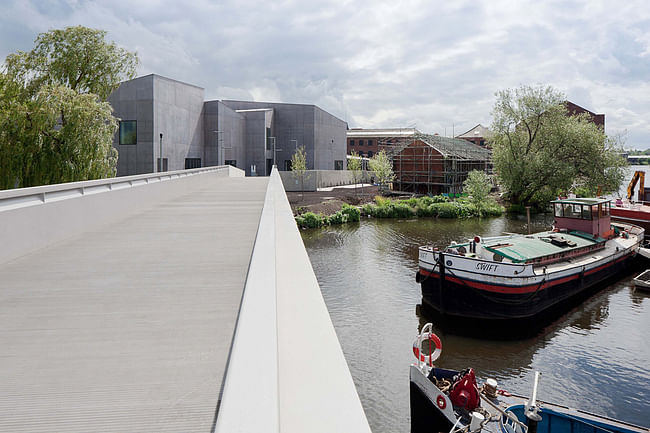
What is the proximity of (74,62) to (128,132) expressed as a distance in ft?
54.0

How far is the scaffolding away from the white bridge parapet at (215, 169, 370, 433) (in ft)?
184

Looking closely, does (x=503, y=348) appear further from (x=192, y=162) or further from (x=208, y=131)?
(x=208, y=131)

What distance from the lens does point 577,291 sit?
19906 millimetres

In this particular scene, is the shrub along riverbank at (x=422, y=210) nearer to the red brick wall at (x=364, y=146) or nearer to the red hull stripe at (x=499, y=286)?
the red hull stripe at (x=499, y=286)

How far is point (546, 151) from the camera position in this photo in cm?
4391

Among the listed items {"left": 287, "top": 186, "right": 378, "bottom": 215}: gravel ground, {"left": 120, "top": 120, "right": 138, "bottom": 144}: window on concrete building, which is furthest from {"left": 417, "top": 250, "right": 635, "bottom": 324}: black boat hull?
{"left": 120, "top": 120, "right": 138, "bottom": 144}: window on concrete building

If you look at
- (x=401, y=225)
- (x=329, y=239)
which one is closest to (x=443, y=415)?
(x=329, y=239)

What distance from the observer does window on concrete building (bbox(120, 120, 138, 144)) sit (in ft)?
138

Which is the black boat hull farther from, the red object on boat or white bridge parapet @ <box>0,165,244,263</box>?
white bridge parapet @ <box>0,165,244,263</box>

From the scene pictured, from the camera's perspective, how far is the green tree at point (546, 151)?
42.5m

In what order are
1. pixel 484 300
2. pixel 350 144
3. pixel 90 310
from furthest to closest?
1. pixel 350 144
2. pixel 484 300
3. pixel 90 310

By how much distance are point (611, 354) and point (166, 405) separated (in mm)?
16009

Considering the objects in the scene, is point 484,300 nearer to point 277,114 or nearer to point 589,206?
point 589,206

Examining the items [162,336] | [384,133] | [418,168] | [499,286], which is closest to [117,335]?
[162,336]
